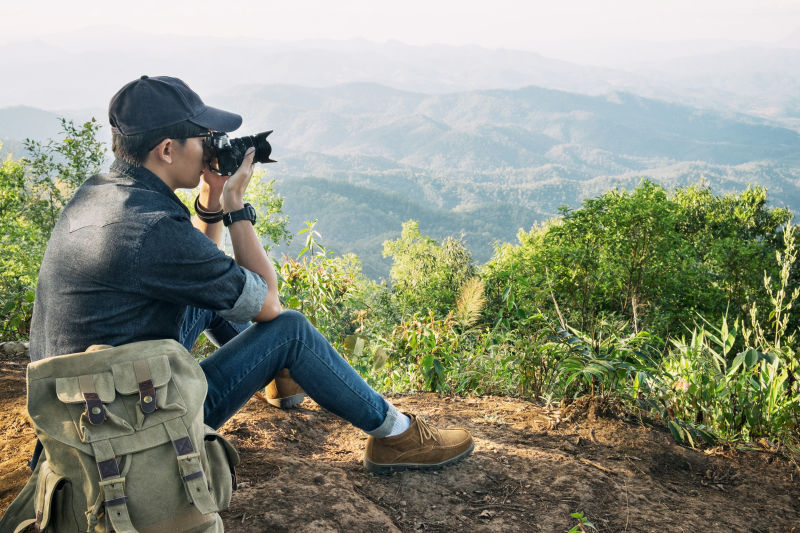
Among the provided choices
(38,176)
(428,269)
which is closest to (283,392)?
(38,176)

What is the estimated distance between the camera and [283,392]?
271 cm

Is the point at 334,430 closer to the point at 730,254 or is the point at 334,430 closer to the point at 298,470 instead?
the point at 298,470

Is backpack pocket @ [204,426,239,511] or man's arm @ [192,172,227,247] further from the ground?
Result: man's arm @ [192,172,227,247]

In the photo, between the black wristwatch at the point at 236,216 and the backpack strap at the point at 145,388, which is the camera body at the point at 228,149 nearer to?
the black wristwatch at the point at 236,216

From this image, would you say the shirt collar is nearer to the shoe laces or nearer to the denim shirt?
the denim shirt

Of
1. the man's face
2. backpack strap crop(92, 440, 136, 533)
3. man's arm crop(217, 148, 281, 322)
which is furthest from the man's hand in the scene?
backpack strap crop(92, 440, 136, 533)

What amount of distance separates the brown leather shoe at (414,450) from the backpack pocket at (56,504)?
1.04 meters

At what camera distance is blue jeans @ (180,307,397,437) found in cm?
181

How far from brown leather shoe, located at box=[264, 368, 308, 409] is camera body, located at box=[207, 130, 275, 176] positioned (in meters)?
1.10

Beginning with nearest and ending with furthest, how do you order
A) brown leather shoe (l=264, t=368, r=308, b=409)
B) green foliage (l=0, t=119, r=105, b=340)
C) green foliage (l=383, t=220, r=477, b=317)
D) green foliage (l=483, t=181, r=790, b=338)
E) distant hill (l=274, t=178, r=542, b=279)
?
brown leather shoe (l=264, t=368, r=308, b=409) → green foliage (l=0, t=119, r=105, b=340) → green foliage (l=483, t=181, r=790, b=338) → green foliage (l=383, t=220, r=477, b=317) → distant hill (l=274, t=178, r=542, b=279)

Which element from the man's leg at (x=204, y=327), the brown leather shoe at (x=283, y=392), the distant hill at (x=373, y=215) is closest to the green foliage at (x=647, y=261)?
the brown leather shoe at (x=283, y=392)

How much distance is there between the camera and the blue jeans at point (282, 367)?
181cm

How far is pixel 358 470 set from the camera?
2.23 meters

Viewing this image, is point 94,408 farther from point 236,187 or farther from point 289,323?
point 236,187
